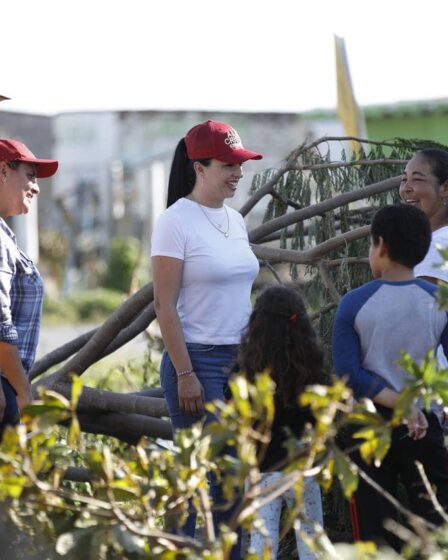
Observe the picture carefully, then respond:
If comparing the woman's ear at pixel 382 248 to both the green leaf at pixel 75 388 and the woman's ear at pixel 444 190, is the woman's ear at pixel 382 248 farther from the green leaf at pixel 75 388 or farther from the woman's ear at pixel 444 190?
the green leaf at pixel 75 388

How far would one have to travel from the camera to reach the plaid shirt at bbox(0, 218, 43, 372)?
13.4ft

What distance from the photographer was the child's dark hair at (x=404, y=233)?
12.4ft

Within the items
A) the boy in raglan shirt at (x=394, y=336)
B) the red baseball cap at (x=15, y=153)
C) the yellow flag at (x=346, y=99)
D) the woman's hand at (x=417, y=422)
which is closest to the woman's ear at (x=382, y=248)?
the boy in raglan shirt at (x=394, y=336)

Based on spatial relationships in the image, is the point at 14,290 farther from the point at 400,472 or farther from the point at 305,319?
the point at 400,472

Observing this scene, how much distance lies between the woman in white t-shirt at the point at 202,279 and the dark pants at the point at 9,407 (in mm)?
544

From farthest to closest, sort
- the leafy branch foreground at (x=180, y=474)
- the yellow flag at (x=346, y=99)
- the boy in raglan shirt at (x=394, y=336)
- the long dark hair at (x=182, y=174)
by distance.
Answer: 1. the yellow flag at (x=346, y=99)
2. the long dark hair at (x=182, y=174)
3. the boy in raglan shirt at (x=394, y=336)
4. the leafy branch foreground at (x=180, y=474)

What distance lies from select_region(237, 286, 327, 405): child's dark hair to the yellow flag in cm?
625

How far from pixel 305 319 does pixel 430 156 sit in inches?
39.0

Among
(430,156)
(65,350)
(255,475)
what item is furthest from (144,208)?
(255,475)

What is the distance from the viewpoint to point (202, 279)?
13.6 ft

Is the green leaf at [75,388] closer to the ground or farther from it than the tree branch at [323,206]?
closer to the ground

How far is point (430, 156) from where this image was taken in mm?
4473

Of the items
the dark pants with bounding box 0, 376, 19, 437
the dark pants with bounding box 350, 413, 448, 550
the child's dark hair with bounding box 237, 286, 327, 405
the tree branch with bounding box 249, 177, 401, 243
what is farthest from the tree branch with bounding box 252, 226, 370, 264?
the dark pants with bounding box 0, 376, 19, 437

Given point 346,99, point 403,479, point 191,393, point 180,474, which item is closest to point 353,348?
point 403,479
